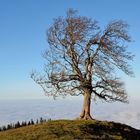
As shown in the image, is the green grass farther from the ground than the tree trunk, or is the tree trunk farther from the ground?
the tree trunk

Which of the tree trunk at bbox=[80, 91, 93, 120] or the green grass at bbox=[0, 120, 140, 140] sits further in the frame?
the tree trunk at bbox=[80, 91, 93, 120]

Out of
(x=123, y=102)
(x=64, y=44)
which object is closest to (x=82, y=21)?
(x=64, y=44)

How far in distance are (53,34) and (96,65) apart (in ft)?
26.6

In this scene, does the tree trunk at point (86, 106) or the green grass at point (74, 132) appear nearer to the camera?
the green grass at point (74, 132)

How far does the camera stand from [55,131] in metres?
47.8

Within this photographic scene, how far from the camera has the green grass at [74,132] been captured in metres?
45.8

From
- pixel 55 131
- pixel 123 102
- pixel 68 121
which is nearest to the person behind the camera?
pixel 55 131

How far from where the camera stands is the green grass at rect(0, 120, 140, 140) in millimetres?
45750

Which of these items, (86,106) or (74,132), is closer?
(74,132)

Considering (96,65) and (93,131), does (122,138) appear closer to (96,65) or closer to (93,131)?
(93,131)

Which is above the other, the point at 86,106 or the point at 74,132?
the point at 86,106

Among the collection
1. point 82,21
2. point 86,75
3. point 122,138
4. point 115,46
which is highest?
point 82,21

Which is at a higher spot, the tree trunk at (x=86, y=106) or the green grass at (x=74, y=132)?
the tree trunk at (x=86, y=106)

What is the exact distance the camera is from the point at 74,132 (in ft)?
156
